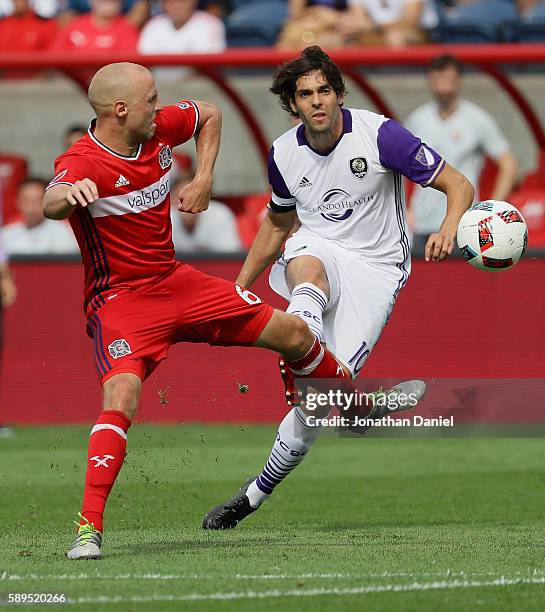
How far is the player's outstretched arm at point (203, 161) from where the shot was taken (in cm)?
689

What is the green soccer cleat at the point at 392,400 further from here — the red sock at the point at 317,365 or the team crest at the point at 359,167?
the team crest at the point at 359,167

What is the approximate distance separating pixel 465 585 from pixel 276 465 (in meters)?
2.10

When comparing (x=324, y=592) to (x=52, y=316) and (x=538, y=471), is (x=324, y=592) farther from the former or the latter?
(x=52, y=316)

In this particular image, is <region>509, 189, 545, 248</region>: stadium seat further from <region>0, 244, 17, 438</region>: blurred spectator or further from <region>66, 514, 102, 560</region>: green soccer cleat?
<region>66, 514, 102, 560</region>: green soccer cleat

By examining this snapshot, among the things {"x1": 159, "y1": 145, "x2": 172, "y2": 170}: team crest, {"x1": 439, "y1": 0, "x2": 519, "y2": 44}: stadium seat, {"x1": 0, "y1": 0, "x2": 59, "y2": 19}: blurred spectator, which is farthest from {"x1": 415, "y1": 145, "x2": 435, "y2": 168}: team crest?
{"x1": 0, "y1": 0, "x2": 59, "y2": 19}: blurred spectator

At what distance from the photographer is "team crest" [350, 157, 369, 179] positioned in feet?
25.3

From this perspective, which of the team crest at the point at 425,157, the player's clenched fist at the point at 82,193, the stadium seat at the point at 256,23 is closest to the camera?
the player's clenched fist at the point at 82,193

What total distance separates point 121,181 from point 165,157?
35cm

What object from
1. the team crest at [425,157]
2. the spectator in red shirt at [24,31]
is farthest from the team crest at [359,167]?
the spectator in red shirt at [24,31]

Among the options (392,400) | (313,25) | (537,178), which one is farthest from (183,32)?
(392,400)

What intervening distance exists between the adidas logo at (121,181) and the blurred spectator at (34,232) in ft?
21.9

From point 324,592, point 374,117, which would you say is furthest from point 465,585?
point 374,117

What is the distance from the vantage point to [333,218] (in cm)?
787

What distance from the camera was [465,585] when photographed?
566cm
